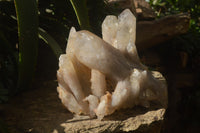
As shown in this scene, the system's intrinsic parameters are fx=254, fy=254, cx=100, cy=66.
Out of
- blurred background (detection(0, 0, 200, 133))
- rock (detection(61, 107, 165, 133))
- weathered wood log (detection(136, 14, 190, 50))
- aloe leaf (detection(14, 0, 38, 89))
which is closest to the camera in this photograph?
rock (detection(61, 107, 165, 133))

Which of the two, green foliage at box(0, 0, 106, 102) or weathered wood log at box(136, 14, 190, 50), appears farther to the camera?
weathered wood log at box(136, 14, 190, 50)

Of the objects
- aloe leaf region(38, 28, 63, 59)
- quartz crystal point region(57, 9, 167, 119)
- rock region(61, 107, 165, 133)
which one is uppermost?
aloe leaf region(38, 28, 63, 59)

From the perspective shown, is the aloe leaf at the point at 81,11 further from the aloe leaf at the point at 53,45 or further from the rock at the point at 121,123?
the rock at the point at 121,123

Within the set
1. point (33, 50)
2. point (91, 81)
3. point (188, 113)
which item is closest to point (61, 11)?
point (33, 50)

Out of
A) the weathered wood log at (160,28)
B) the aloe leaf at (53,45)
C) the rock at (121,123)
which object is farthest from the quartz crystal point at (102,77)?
the weathered wood log at (160,28)

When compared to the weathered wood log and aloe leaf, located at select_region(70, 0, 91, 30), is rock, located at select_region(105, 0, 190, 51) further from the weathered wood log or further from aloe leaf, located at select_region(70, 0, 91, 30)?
aloe leaf, located at select_region(70, 0, 91, 30)

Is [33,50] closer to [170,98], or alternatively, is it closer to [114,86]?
[114,86]

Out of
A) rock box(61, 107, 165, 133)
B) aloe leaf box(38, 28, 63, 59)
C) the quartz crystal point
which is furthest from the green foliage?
rock box(61, 107, 165, 133)
